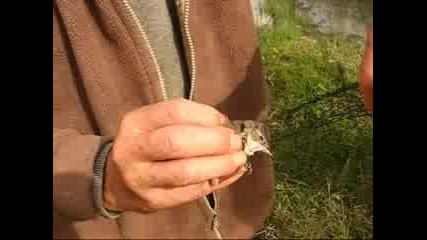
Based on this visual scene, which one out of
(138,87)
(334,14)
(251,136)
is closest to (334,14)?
(334,14)

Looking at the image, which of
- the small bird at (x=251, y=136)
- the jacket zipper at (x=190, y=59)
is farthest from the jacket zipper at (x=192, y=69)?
the small bird at (x=251, y=136)

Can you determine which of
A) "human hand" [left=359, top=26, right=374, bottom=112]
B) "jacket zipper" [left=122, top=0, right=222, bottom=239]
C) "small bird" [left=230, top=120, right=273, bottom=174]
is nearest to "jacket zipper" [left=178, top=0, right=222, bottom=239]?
"jacket zipper" [left=122, top=0, right=222, bottom=239]

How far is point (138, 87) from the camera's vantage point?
1.70 feet

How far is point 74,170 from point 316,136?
0.20 m

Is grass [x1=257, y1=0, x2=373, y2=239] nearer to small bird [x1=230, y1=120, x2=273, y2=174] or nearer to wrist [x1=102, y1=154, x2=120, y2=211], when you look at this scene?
small bird [x1=230, y1=120, x2=273, y2=174]

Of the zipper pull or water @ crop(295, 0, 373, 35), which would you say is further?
the zipper pull

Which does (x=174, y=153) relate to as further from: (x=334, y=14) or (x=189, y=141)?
(x=334, y=14)

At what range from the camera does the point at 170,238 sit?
1.82ft

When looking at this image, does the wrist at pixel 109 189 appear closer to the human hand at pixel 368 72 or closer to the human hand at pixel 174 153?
the human hand at pixel 174 153

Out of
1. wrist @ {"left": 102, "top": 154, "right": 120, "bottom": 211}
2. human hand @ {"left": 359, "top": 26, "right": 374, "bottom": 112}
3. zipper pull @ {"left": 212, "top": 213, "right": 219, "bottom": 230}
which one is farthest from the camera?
zipper pull @ {"left": 212, "top": 213, "right": 219, "bottom": 230}

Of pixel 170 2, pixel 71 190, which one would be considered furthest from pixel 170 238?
pixel 170 2

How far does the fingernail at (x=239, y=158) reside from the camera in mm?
383

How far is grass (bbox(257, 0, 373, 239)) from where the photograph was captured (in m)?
0.39
